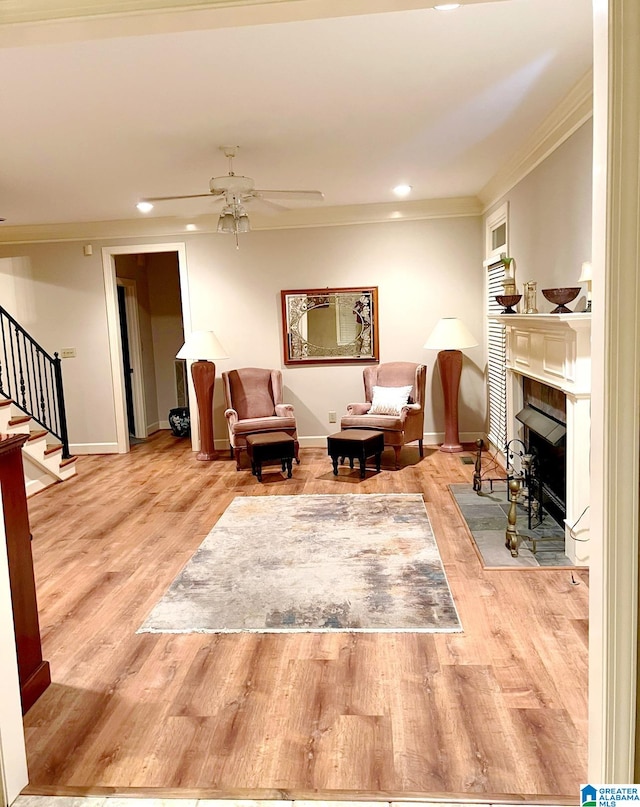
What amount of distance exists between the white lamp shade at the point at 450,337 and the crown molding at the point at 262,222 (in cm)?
135

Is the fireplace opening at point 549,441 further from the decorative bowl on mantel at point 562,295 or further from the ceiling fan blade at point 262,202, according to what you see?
the ceiling fan blade at point 262,202

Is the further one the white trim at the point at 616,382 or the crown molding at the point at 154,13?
the crown molding at the point at 154,13

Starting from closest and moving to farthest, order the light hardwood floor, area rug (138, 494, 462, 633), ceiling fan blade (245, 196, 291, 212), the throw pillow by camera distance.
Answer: the light hardwood floor
area rug (138, 494, 462, 633)
ceiling fan blade (245, 196, 291, 212)
the throw pillow

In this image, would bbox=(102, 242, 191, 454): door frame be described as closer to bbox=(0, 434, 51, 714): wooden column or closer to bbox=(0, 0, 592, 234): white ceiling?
bbox=(0, 0, 592, 234): white ceiling

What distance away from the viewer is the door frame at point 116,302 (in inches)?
283

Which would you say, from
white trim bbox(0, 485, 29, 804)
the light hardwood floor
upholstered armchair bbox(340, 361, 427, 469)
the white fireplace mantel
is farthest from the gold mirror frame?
white trim bbox(0, 485, 29, 804)

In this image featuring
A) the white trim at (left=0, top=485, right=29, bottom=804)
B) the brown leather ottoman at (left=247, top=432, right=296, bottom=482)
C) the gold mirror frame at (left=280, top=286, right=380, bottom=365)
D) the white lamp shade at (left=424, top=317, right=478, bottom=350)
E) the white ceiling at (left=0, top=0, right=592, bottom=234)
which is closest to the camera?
the white trim at (left=0, top=485, right=29, bottom=804)

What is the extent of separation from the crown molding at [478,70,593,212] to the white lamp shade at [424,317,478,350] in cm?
125

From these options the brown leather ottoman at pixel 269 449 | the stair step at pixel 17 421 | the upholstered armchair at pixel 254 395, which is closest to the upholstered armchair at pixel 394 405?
the brown leather ottoman at pixel 269 449

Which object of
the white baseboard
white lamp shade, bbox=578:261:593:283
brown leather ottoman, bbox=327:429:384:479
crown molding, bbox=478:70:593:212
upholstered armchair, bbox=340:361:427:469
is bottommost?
the white baseboard

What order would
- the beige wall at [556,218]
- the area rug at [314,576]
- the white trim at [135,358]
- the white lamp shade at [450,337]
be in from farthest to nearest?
the white trim at [135,358] < the white lamp shade at [450,337] < the beige wall at [556,218] < the area rug at [314,576]

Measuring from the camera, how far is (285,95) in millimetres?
3355

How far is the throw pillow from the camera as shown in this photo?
6543 mm

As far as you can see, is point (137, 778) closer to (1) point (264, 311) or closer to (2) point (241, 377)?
(2) point (241, 377)
